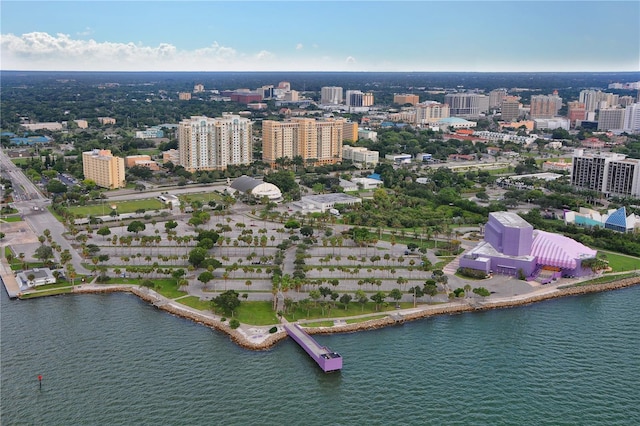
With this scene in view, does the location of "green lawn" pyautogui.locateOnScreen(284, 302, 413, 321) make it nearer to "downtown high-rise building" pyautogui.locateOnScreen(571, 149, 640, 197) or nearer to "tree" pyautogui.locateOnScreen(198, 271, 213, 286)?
"tree" pyautogui.locateOnScreen(198, 271, 213, 286)

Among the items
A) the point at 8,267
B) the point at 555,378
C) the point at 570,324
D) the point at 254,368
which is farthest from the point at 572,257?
the point at 8,267

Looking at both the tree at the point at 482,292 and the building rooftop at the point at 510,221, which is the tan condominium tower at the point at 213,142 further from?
the tree at the point at 482,292

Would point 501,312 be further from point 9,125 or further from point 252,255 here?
point 9,125

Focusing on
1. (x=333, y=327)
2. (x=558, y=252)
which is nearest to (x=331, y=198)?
(x=558, y=252)

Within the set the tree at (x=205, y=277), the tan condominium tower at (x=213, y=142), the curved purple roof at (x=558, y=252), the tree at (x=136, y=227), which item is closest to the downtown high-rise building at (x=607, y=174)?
the curved purple roof at (x=558, y=252)

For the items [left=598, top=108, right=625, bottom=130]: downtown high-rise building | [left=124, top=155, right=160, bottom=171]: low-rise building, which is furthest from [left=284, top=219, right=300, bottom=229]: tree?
[left=598, top=108, right=625, bottom=130]: downtown high-rise building

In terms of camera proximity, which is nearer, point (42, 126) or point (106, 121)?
point (42, 126)

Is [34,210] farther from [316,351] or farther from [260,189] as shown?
[316,351]
